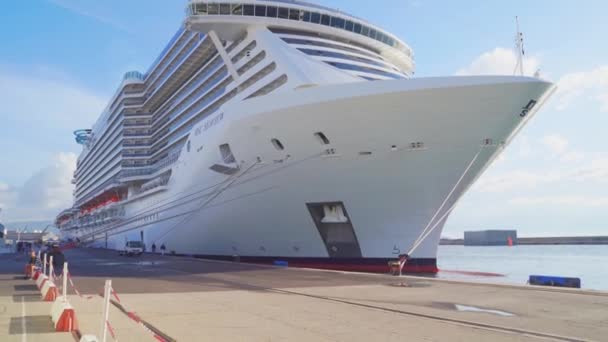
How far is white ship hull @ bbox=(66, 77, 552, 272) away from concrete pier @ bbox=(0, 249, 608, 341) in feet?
15.0

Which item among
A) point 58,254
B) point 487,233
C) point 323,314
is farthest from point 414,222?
point 487,233

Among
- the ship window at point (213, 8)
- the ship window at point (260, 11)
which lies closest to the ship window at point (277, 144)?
the ship window at point (260, 11)

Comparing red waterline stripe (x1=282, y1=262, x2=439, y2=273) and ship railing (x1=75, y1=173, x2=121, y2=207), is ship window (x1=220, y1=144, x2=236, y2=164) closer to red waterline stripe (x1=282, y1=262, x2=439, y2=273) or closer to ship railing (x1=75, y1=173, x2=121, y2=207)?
red waterline stripe (x1=282, y1=262, x2=439, y2=273)

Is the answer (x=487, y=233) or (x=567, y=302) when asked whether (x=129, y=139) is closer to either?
(x=567, y=302)

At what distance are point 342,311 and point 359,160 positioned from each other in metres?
9.23

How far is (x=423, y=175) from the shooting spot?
17031 millimetres

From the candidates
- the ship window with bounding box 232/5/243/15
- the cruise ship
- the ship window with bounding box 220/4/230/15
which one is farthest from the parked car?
the ship window with bounding box 232/5/243/15

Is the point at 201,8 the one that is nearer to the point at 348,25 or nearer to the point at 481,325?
the point at 348,25

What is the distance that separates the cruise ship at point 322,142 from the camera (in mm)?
15922

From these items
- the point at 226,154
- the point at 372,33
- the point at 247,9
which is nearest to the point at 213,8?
the point at 247,9

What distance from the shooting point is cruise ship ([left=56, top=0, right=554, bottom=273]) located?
52.2 feet

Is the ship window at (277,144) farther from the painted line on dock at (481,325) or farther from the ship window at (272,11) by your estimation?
the painted line on dock at (481,325)

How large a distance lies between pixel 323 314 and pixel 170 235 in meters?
22.6

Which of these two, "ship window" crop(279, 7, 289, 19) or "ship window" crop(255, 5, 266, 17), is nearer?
"ship window" crop(255, 5, 266, 17)
